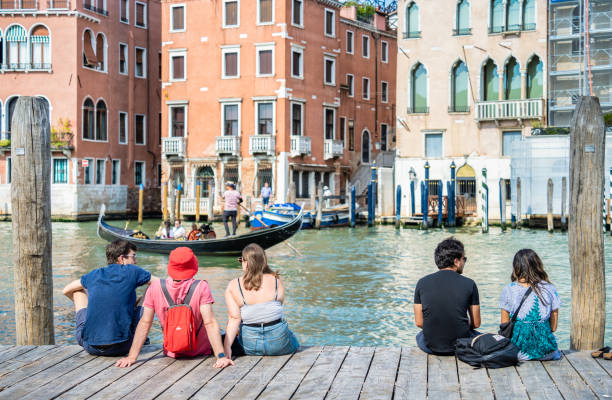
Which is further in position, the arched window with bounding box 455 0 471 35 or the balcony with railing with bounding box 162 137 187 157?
the balcony with railing with bounding box 162 137 187 157

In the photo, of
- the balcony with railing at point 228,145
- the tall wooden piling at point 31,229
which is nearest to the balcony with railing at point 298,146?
the balcony with railing at point 228,145

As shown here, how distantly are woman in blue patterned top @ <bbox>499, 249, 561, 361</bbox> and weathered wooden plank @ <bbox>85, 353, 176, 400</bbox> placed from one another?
7.33 ft

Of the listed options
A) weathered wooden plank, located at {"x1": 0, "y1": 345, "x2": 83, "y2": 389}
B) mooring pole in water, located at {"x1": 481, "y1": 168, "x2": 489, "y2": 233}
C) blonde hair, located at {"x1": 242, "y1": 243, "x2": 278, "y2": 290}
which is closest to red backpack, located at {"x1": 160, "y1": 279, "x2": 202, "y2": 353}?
blonde hair, located at {"x1": 242, "y1": 243, "x2": 278, "y2": 290}

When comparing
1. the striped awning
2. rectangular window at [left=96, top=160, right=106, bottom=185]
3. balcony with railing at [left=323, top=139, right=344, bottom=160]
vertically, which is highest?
the striped awning

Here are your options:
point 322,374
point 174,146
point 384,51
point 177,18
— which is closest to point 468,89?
point 384,51

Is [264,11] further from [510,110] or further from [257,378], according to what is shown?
[257,378]

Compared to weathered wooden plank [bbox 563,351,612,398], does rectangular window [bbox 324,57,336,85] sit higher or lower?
higher

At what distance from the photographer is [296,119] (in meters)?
31.1

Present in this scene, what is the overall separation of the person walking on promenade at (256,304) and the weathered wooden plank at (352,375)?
1.66ft

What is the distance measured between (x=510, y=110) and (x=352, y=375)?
81.3 feet

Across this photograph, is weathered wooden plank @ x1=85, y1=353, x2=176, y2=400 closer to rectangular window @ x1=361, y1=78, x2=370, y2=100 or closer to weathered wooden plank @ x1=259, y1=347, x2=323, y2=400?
weathered wooden plank @ x1=259, y1=347, x2=323, y2=400

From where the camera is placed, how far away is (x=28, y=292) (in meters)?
6.00

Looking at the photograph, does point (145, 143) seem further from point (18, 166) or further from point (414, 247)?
point (18, 166)

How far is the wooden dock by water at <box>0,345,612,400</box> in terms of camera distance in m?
4.54
